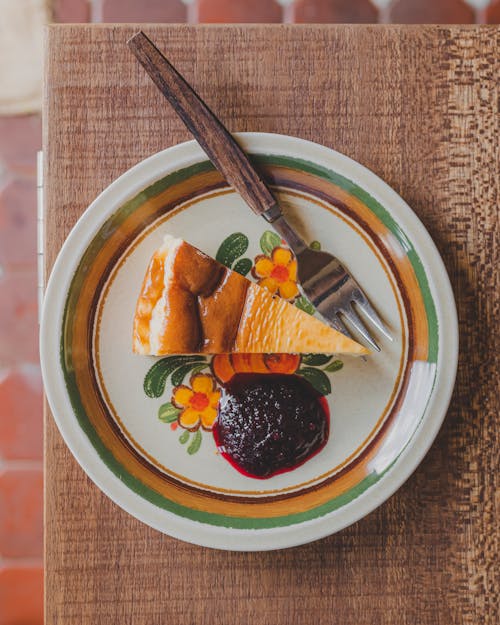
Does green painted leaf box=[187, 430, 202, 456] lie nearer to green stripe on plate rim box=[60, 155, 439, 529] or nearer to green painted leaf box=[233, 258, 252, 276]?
green stripe on plate rim box=[60, 155, 439, 529]

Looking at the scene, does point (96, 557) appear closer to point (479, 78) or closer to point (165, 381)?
point (165, 381)

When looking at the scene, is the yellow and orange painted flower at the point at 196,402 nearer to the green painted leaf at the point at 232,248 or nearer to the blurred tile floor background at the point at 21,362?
the green painted leaf at the point at 232,248

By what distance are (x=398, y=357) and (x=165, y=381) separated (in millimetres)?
282

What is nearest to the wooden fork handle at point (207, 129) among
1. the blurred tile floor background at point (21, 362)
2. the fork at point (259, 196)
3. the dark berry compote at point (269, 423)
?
the fork at point (259, 196)

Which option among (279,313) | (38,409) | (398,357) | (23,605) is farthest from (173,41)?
(23,605)

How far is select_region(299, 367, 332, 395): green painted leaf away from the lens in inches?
33.2

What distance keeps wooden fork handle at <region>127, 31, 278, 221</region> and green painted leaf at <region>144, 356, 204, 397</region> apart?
204mm

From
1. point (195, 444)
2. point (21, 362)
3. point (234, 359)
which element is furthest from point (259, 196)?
point (21, 362)

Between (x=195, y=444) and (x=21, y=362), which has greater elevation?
(x=21, y=362)

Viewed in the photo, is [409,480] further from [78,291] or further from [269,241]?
[78,291]

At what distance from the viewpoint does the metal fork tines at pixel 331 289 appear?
0.83 m

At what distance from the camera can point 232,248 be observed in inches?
33.2

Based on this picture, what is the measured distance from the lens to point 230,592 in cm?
86

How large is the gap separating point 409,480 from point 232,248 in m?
0.36
